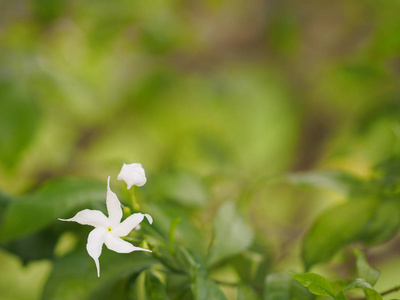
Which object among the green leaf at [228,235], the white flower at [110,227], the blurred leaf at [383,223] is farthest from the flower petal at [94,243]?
the blurred leaf at [383,223]

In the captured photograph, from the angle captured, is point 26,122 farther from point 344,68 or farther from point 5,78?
point 344,68

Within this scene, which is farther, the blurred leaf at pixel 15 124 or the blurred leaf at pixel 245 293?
the blurred leaf at pixel 15 124

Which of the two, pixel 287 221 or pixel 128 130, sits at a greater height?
pixel 128 130

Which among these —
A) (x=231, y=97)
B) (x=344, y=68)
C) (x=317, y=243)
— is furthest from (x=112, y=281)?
(x=231, y=97)

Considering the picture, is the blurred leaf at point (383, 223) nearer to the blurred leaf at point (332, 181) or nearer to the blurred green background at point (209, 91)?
Result: the blurred leaf at point (332, 181)

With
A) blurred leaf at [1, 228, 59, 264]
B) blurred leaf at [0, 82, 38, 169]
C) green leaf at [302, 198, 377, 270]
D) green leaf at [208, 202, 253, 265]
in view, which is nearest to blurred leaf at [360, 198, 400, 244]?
green leaf at [302, 198, 377, 270]

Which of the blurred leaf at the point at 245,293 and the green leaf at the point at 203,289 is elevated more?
the green leaf at the point at 203,289

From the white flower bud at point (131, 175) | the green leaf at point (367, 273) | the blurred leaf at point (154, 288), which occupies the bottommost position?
Result: the blurred leaf at point (154, 288)
